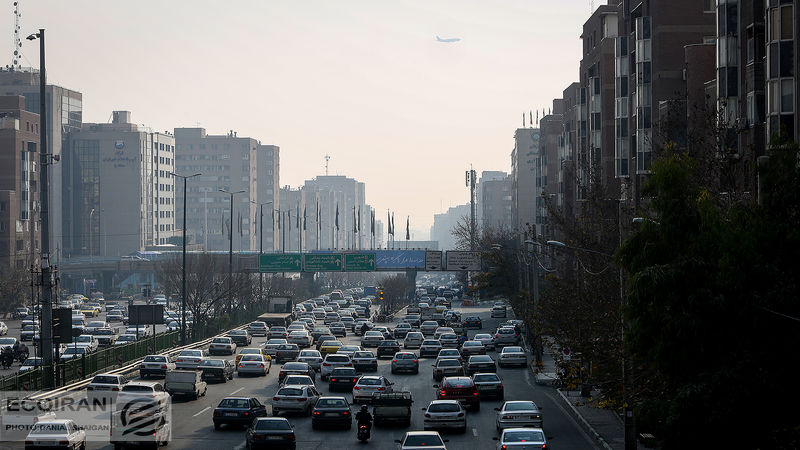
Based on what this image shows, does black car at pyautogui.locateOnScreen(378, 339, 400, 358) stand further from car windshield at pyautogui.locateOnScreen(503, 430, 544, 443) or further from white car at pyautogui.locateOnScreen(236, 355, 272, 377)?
car windshield at pyautogui.locateOnScreen(503, 430, 544, 443)

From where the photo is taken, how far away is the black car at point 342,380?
4581cm

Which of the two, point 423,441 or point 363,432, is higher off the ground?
point 423,441

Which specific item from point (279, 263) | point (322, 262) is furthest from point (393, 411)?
point (279, 263)

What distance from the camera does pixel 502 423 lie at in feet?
107

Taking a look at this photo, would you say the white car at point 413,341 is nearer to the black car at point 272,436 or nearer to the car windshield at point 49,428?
the black car at point 272,436

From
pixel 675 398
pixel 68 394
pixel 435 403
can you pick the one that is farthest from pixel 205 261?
pixel 675 398

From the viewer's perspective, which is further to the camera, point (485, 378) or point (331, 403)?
point (485, 378)

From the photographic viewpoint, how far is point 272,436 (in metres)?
29.3

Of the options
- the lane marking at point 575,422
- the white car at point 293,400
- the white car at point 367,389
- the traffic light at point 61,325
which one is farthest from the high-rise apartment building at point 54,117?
the white car at point 293,400

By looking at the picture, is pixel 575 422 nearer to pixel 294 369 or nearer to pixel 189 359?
pixel 294 369

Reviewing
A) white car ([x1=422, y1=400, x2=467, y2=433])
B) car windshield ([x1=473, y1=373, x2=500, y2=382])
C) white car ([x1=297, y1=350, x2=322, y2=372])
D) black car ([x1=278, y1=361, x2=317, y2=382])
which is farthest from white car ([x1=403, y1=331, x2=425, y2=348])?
white car ([x1=422, y1=400, x2=467, y2=433])

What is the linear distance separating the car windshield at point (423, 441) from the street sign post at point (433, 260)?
77114 millimetres

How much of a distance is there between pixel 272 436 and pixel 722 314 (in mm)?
14324

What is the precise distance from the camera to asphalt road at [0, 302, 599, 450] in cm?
3162
